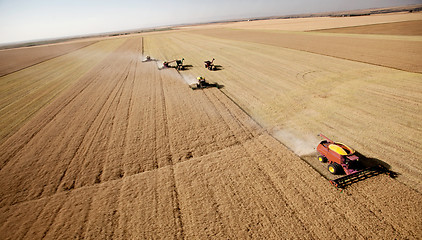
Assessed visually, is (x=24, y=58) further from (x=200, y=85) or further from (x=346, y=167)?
(x=346, y=167)

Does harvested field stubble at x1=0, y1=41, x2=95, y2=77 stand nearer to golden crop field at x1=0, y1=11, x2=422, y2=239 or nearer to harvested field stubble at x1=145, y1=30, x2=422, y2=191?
golden crop field at x1=0, y1=11, x2=422, y2=239

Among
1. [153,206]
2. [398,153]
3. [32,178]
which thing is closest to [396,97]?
[398,153]

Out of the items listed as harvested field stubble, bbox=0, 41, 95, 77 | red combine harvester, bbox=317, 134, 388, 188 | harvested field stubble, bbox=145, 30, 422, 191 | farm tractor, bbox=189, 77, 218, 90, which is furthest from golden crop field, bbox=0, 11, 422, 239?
harvested field stubble, bbox=0, 41, 95, 77

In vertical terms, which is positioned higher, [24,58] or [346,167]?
[24,58]

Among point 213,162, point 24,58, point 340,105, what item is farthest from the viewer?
point 24,58

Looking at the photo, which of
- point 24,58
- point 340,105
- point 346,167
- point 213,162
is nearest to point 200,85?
point 213,162

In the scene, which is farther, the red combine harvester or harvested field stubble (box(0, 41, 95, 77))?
harvested field stubble (box(0, 41, 95, 77))

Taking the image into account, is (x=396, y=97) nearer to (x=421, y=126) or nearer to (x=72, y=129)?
(x=421, y=126)
